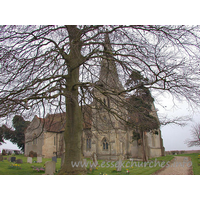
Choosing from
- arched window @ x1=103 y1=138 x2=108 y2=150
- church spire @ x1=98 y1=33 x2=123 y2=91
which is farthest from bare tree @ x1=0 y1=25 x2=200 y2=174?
arched window @ x1=103 y1=138 x2=108 y2=150

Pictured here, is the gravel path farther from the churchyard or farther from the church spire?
the church spire

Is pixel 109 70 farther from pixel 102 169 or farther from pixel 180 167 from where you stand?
pixel 102 169

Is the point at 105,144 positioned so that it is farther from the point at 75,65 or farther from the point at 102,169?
the point at 75,65

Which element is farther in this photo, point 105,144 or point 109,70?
point 105,144

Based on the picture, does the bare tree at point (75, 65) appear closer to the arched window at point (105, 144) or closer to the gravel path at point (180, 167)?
the gravel path at point (180, 167)

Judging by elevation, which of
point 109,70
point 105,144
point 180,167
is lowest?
point 180,167

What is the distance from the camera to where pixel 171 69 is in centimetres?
637

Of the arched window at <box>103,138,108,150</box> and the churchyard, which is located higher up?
the arched window at <box>103,138,108,150</box>

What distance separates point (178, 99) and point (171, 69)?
4.18 ft

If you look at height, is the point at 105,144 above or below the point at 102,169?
above

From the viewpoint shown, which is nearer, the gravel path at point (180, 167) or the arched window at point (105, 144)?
the gravel path at point (180, 167)

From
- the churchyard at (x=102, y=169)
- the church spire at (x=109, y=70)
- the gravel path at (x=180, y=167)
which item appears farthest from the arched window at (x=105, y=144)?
the church spire at (x=109, y=70)

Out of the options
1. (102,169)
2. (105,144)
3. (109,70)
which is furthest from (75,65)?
(105,144)

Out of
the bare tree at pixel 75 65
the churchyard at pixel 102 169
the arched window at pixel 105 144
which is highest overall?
the bare tree at pixel 75 65
